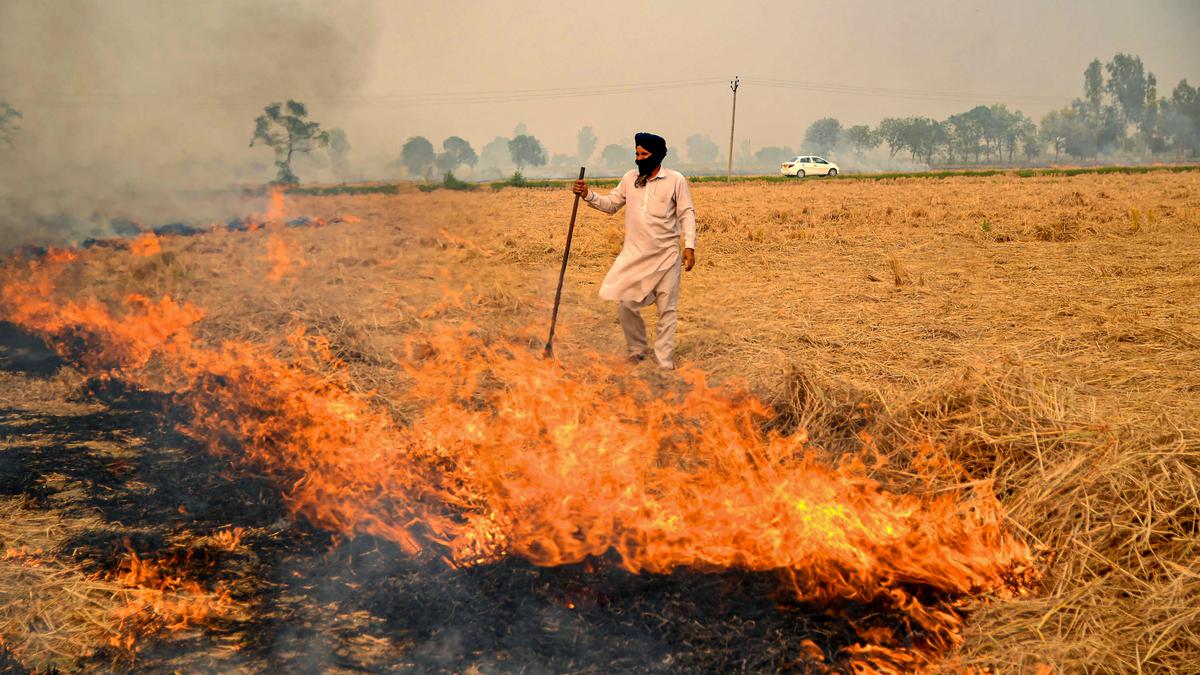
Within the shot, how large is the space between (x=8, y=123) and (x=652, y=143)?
9669 mm

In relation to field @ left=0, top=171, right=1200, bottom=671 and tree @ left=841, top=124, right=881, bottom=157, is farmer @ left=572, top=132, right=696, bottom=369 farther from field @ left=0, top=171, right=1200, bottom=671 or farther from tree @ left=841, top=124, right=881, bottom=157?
tree @ left=841, top=124, right=881, bottom=157

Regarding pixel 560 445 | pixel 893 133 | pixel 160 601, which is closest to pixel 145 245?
pixel 560 445

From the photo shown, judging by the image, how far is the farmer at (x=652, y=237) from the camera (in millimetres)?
5848

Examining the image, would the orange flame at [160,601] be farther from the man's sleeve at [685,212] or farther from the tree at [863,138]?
the tree at [863,138]

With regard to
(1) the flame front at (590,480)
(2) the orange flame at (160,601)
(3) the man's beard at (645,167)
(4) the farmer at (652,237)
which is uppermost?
(3) the man's beard at (645,167)

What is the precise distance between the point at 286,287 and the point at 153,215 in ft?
22.0

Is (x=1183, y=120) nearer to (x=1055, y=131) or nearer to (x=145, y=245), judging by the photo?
(x=1055, y=131)

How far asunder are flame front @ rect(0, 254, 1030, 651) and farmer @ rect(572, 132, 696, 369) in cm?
57

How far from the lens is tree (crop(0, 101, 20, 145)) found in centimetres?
1016

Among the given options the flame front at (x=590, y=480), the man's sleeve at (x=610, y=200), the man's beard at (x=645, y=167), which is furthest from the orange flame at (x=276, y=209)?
the man's beard at (x=645, y=167)

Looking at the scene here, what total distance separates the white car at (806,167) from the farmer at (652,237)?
39050 millimetres

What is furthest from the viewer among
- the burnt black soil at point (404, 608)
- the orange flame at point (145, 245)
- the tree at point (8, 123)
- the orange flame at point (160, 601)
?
the orange flame at point (145, 245)

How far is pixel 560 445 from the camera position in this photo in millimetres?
4262

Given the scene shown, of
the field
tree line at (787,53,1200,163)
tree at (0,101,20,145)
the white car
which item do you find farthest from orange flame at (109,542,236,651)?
tree line at (787,53,1200,163)
